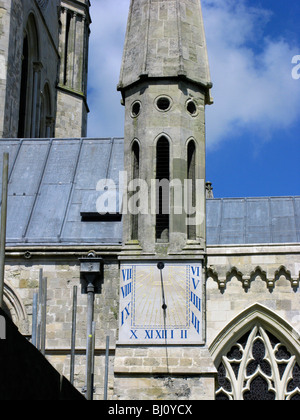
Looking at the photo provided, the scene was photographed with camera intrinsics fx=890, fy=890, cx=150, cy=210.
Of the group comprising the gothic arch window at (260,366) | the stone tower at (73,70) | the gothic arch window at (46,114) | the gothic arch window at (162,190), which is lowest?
the gothic arch window at (260,366)

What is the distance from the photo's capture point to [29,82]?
26828mm

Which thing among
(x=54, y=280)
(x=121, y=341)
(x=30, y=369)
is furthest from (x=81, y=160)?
(x=30, y=369)

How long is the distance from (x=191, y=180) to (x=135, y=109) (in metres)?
1.68

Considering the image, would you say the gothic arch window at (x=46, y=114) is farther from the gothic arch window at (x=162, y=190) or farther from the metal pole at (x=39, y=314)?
the metal pole at (x=39, y=314)

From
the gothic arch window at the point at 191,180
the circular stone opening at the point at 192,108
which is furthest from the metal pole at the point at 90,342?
the circular stone opening at the point at 192,108

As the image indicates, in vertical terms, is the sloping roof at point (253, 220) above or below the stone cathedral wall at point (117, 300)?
above

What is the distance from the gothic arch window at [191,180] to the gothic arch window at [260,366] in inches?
95.5

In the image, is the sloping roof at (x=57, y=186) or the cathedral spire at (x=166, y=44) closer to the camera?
the cathedral spire at (x=166, y=44)

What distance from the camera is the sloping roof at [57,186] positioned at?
16562 millimetres

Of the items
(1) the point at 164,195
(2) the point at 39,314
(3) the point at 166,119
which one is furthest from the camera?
(3) the point at 166,119

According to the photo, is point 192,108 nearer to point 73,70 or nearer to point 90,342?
point 90,342

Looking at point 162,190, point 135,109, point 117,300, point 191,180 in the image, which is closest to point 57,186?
point 135,109

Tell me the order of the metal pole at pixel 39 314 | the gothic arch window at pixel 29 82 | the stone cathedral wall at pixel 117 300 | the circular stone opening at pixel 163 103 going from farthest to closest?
the gothic arch window at pixel 29 82, the circular stone opening at pixel 163 103, the stone cathedral wall at pixel 117 300, the metal pole at pixel 39 314

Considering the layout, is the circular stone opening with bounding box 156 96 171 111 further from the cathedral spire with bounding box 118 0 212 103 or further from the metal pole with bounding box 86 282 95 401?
the metal pole with bounding box 86 282 95 401
